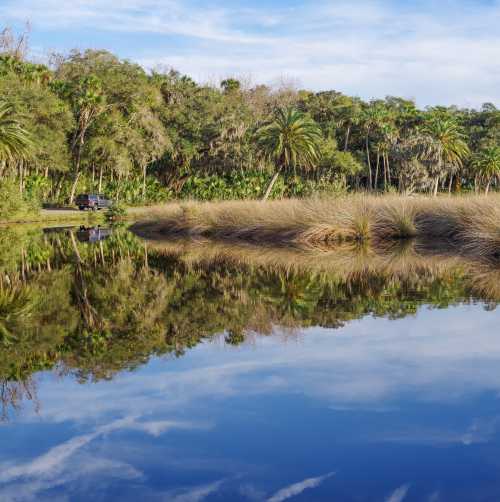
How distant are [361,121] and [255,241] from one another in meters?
58.3

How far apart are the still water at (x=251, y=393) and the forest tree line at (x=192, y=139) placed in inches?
1703

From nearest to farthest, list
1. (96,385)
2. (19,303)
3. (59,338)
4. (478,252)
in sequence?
(96,385) < (59,338) < (19,303) < (478,252)

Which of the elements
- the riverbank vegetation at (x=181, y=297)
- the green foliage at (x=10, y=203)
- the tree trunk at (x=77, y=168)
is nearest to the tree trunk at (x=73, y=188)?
the tree trunk at (x=77, y=168)

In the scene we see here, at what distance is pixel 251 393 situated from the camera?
675cm

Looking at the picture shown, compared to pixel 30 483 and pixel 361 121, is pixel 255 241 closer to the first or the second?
pixel 30 483

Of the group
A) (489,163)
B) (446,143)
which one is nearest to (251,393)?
(446,143)

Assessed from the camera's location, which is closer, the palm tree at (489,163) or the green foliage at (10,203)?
the green foliage at (10,203)

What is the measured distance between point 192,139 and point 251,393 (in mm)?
68277

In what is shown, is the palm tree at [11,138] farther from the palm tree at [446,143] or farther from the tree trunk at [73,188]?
the palm tree at [446,143]

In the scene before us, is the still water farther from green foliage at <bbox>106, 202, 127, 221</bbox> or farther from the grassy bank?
green foliage at <bbox>106, 202, 127, 221</bbox>

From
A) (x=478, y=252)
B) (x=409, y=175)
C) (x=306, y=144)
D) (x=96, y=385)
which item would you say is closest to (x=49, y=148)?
(x=306, y=144)

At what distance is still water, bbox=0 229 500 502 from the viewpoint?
4.83m

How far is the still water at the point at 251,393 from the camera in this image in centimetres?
483

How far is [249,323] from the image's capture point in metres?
10.2
